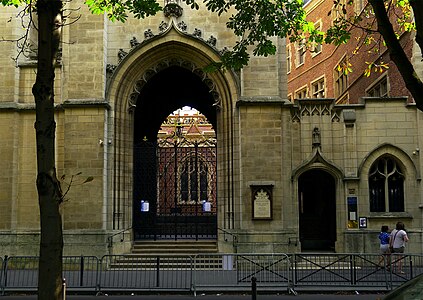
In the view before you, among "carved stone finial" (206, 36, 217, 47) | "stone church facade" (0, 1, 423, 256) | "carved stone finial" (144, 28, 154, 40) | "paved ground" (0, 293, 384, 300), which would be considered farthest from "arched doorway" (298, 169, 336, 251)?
"paved ground" (0, 293, 384, 300)

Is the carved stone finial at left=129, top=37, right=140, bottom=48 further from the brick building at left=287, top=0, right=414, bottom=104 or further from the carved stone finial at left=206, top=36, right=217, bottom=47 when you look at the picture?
the brick building at left=287, top=0, right=414, bottom=104

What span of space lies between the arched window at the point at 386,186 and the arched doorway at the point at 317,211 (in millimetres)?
2057

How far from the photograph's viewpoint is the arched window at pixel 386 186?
18562 mm

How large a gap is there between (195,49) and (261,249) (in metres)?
7.40

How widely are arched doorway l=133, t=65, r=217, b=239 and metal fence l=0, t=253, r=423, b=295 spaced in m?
5.04

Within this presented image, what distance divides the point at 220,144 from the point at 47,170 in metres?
12.2

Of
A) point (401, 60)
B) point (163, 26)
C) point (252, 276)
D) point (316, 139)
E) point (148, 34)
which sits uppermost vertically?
point (163, 26)

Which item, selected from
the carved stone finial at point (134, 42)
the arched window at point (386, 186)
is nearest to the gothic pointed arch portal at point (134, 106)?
the carved stone finial at point (134, 42)

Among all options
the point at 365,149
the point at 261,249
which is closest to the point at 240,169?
the point at 261,249

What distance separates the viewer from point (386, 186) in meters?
18.6

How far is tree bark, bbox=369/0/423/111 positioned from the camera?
766 centimetres

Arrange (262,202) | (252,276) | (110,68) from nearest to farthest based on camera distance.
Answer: (252,276)
(262,202)
(110,68)

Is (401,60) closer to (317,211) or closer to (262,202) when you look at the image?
(262,202)

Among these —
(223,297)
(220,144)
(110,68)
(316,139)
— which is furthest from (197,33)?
(223,297)
